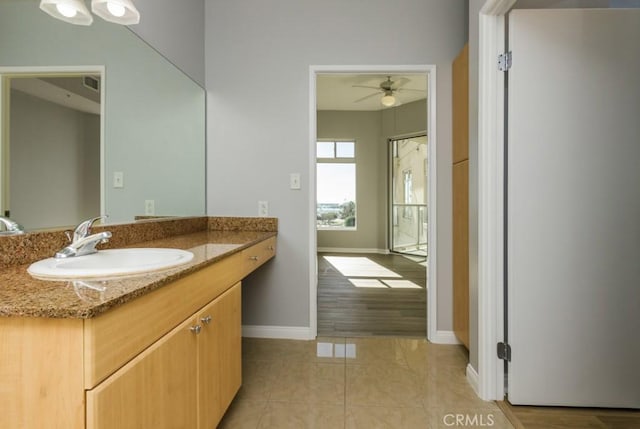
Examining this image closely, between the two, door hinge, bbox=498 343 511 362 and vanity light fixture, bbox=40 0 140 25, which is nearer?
vanity light fixture, bbox=40 0 140 25

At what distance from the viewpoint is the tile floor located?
1525 millimetres

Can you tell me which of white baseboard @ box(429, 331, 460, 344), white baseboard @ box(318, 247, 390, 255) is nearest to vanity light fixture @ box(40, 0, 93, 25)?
white baseboard @ box(429, 331, 460, 344)

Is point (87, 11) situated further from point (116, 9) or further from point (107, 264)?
point (107, 264)

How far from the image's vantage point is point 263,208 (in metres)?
2.40

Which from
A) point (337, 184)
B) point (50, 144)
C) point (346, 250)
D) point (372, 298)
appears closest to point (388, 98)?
point (337, 184)

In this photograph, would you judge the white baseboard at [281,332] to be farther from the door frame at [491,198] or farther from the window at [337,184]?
the window at [337,184]

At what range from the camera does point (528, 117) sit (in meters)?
1.59

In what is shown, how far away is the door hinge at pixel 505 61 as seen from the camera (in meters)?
1.61

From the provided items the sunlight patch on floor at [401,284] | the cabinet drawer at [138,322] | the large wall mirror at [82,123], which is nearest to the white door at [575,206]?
the cabinet drawer at [138,322]

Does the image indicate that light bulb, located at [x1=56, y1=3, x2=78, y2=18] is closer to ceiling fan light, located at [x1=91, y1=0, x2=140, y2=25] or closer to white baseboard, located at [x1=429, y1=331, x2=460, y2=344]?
ceiling fan light, located at [x1=91, y1=0, x2=140, y2=25]

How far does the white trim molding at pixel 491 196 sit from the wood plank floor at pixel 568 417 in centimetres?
12

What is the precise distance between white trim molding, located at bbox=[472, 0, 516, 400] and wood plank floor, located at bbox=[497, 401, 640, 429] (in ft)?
0.38

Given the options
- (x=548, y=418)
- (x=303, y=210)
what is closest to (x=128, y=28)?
(x=303, y=210)

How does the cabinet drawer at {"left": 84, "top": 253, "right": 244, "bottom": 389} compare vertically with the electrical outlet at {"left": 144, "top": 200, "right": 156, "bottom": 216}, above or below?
below
